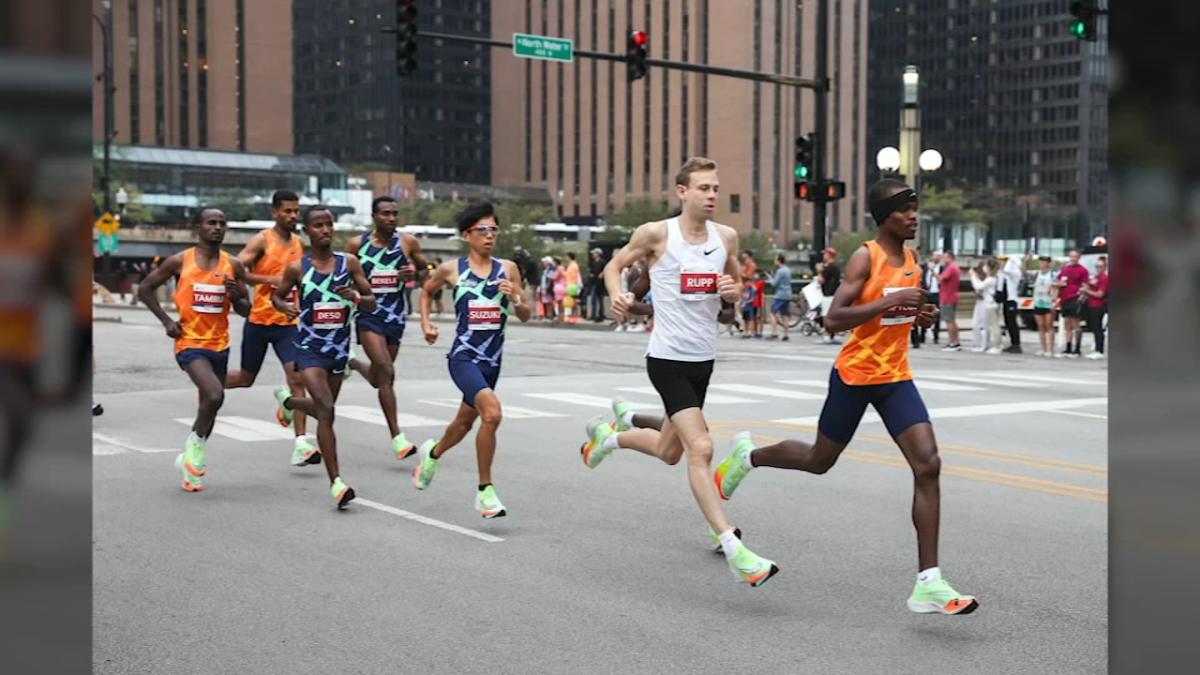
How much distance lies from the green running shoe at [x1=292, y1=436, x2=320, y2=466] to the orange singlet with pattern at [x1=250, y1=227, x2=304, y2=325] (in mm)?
1024

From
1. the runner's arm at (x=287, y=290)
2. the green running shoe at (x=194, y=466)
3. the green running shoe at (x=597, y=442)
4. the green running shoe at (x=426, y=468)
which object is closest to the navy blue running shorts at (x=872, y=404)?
the green running shoe at (x=597, y=442)

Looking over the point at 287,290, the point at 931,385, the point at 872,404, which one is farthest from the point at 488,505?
the point at 931,385

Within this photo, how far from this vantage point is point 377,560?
7.24m

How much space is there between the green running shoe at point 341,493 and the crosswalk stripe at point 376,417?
14.5 feet

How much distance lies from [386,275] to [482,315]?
267cm

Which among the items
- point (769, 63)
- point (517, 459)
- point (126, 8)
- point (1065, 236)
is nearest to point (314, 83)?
point (126, 8)

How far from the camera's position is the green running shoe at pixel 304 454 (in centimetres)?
1068

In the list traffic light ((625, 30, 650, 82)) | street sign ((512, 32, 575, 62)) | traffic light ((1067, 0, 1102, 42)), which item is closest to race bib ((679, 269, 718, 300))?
traffic light ((1067, 0, 1102, 42))

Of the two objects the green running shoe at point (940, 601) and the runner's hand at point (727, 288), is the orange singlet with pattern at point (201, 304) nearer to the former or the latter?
the runner's hand at point (727, 288)

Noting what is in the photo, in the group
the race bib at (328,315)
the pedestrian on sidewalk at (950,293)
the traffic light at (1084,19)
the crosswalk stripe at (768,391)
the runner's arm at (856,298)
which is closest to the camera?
the runner's arm at (856,298)

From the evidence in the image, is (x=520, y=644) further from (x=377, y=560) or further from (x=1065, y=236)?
(x=1065, y=236)
